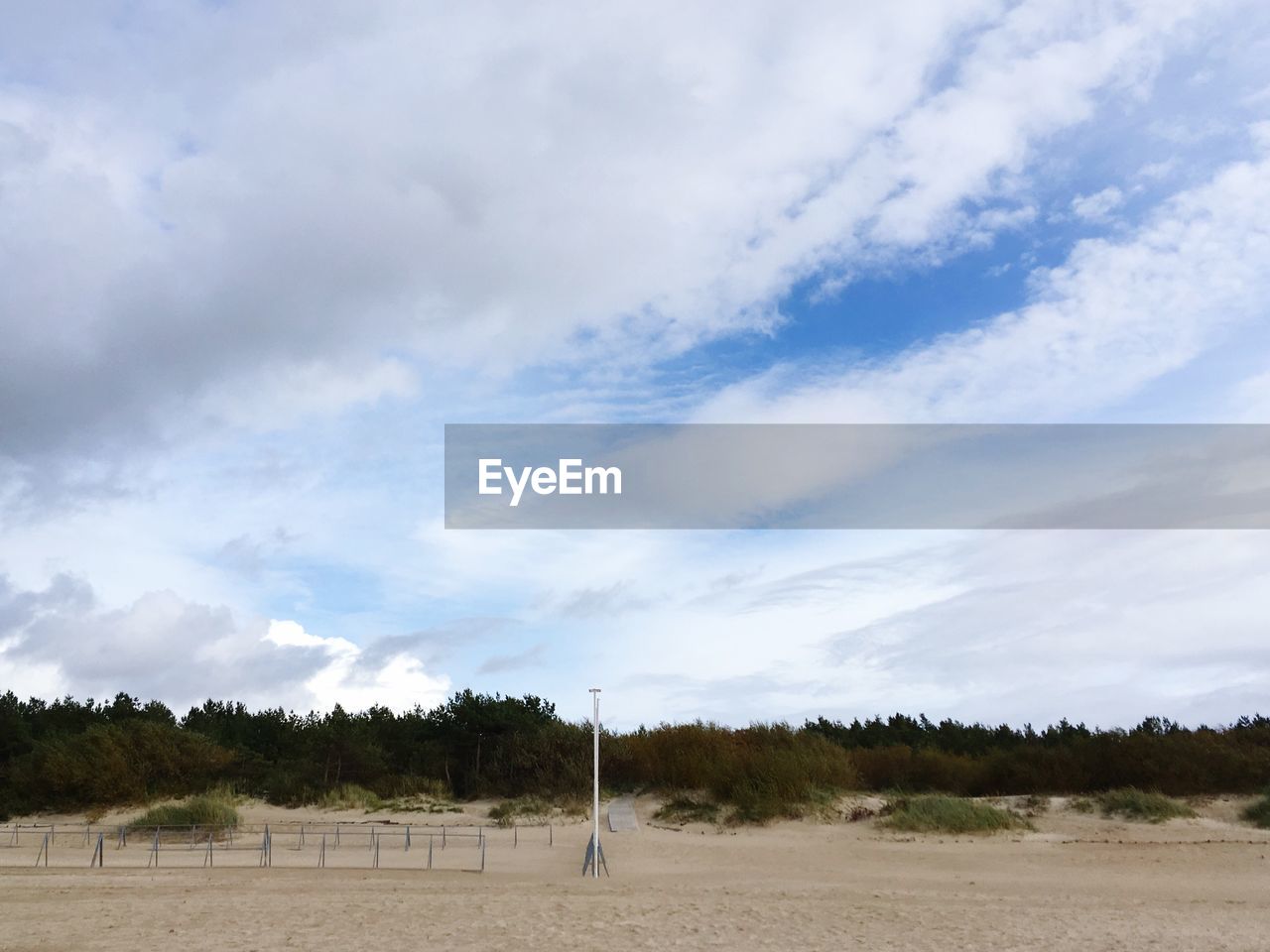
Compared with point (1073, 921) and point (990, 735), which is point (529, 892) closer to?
point (1073, 921)

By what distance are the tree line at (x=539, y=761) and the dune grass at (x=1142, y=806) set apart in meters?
3.83

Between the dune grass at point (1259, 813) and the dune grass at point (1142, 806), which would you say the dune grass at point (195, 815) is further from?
the dune grass at point (1259, 813)

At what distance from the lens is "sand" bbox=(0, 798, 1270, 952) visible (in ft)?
49.6

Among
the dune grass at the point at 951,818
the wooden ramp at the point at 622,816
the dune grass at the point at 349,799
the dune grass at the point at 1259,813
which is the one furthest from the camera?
the dune grass at the point at 349,799

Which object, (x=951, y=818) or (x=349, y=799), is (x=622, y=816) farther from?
(x=349, y=799)

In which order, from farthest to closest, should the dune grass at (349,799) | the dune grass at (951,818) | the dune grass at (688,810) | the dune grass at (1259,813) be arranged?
the dune grass at (349,799) → the dune grass at (688,810) → the dune grass at (1259,813) → the dune grass at (951,818)

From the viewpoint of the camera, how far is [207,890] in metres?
19.6

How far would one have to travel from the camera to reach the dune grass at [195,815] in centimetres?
3188

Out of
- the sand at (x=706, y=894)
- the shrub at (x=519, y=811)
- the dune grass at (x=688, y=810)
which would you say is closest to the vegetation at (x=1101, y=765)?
the sand at (x=706, y=894)

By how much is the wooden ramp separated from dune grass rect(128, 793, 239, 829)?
1143 cm

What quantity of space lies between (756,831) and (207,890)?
16488mm

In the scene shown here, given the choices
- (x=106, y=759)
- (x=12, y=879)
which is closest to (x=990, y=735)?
(x=106, y=759)

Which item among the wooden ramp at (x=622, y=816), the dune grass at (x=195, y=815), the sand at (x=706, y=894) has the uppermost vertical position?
the dune grass at (x=195, y=815)

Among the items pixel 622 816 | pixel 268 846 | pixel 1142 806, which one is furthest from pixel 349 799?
pixel 1142 806
